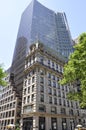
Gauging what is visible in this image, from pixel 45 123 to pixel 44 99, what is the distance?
6215 millimetres

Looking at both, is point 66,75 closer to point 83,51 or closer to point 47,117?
point 83,51

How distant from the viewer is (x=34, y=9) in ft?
323

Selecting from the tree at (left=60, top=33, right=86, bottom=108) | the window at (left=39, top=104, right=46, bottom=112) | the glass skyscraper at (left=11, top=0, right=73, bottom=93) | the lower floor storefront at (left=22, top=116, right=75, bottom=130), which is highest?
the glass skyscraper at (left=11, top=0, right=73, bottom=93)

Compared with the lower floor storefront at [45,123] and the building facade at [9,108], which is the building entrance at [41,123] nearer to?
the lower floor storefront at [45,123]

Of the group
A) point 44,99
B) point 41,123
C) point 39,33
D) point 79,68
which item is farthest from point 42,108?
point 39,33

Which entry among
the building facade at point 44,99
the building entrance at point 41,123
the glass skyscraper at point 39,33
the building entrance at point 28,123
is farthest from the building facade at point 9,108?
the building entrance at point 41,123

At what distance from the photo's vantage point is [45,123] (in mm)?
39344

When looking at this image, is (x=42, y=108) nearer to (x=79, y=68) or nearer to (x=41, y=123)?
(x=41, y=123)

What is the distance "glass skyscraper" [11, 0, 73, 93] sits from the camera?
78750 millimetres

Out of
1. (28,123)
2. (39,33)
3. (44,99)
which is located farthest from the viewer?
(39,33)

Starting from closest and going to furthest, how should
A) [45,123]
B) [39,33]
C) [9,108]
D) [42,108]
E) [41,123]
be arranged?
[41,123], [45,123], [42,108], [9,108], [39,33]

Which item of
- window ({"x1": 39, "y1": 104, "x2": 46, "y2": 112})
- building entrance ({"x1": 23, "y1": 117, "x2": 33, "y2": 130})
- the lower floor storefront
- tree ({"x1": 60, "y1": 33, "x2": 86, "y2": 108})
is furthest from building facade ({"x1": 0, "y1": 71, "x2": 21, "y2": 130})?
tree ({"x1": 60, "y1": 33, "x2": 86, "y2": 108})

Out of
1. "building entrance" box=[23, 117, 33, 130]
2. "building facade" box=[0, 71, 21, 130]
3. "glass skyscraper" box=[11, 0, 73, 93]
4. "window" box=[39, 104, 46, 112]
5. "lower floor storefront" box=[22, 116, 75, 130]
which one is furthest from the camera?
"glass skyscraper" box=[11, 0, 73, 93]

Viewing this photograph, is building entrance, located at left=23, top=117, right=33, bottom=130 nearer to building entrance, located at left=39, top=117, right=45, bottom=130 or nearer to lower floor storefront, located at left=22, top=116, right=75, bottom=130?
lower floor storefront, located at left=22, top=116, right=75, bottom=130
